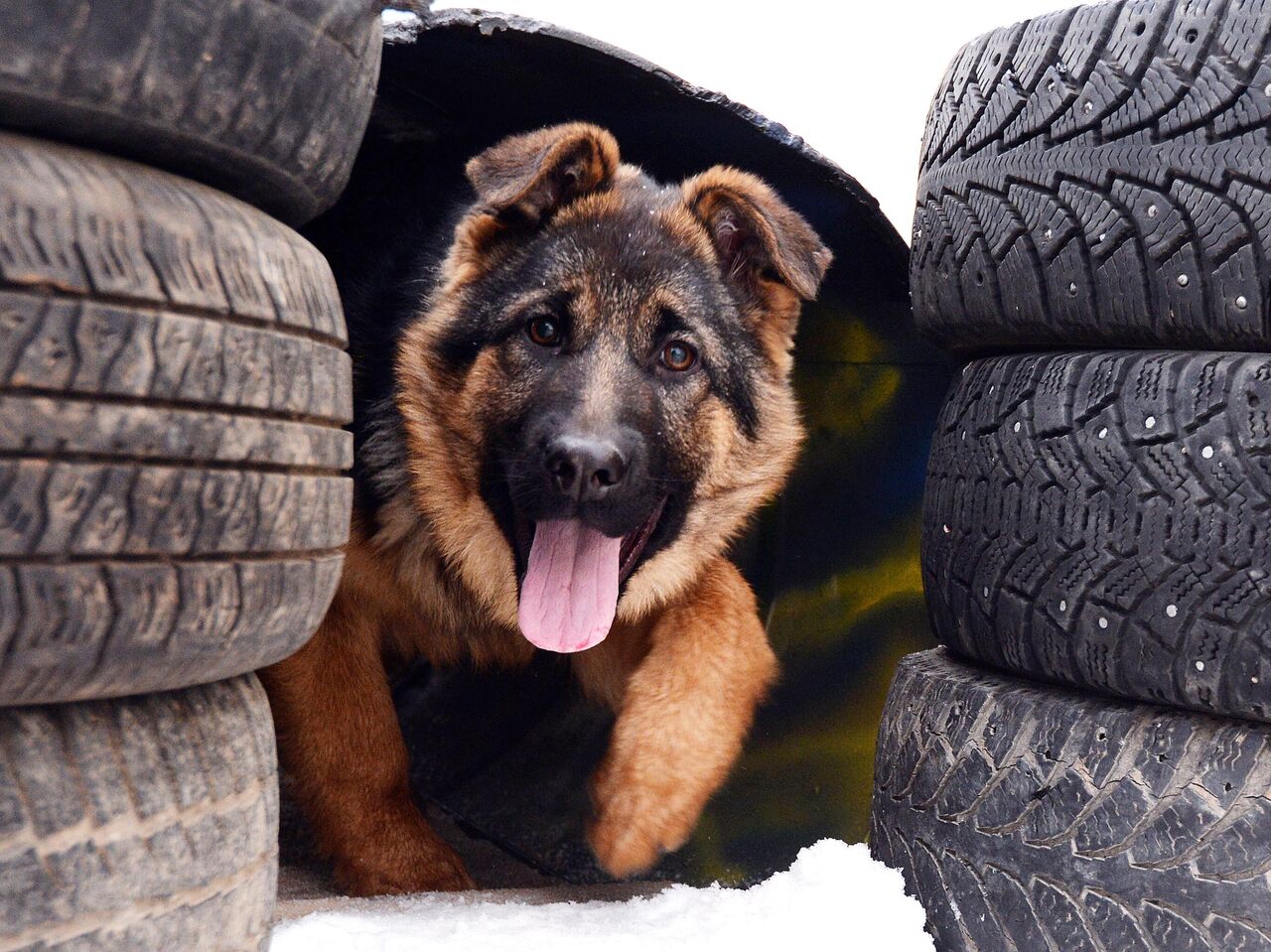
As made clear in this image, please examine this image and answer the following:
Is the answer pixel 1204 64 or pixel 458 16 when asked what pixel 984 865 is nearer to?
pixel 1204 64

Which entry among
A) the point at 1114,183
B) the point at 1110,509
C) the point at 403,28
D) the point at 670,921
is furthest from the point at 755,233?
the point at 670,921

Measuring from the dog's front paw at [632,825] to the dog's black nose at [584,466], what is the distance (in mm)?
829

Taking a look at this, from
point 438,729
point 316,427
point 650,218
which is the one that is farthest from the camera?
point 438,729

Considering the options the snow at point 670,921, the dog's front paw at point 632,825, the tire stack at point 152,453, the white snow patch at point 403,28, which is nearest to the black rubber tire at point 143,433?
the tire stack at point 152,453

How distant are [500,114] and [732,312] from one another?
50.9 inches

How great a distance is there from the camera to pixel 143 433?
4.65 ft

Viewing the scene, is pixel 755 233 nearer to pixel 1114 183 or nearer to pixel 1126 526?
pixel 1114 183

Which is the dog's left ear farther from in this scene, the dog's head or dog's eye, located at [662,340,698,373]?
dog's eye, located at [662,340,698,373]

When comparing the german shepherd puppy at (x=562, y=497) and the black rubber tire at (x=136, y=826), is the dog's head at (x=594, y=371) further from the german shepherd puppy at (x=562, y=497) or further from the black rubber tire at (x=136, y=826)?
the black rubber tire at (x=136, y=826)

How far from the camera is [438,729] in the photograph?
458 cm

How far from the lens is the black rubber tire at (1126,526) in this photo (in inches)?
82.6

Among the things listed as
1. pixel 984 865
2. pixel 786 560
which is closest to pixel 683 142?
pixel 786 560

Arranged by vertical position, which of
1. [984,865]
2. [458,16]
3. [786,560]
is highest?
[458,16]

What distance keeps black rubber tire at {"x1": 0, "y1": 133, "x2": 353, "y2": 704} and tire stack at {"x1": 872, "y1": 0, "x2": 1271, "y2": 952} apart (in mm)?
1488
